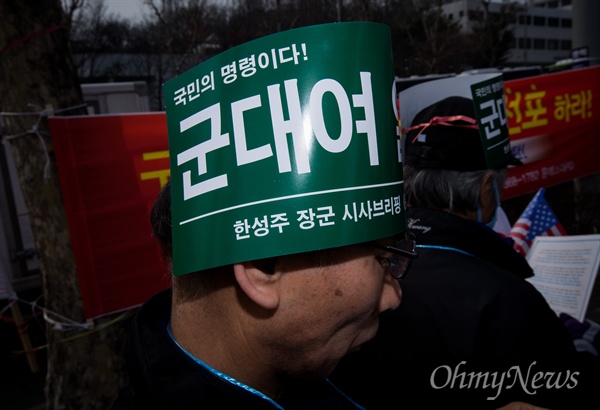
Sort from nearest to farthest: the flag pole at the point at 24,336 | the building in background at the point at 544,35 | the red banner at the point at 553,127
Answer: the flag pole at the point at 24,336, the red banner at the point at 553,127, the building in background at the point at 544,35

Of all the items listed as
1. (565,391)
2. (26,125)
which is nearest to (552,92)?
(565,391)

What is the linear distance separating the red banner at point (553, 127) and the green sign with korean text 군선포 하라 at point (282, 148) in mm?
4909

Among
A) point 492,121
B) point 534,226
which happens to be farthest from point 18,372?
point 492,121

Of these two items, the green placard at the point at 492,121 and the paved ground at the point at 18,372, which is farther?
the paved ground at the point at 18,372

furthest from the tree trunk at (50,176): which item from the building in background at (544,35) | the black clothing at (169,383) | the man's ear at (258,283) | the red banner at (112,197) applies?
the building in background at (544,35)

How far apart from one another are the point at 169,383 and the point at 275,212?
0.45m

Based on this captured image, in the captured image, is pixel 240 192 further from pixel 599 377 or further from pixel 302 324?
pixel 599 377

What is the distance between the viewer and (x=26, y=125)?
2.78 metres

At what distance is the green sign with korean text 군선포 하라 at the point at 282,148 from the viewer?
3.24 ft

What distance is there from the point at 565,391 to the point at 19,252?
532 cm

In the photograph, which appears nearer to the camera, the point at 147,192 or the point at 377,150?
the point at 377,150

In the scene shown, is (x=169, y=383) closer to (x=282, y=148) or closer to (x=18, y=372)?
(x=282, y=148)

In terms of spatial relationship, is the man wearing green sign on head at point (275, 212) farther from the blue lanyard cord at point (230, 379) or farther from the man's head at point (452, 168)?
the man's head at point (452, 168)

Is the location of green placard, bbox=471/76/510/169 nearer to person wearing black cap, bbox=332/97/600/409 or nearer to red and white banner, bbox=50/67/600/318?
person wearing black cap, bbox=332/97/600/409
